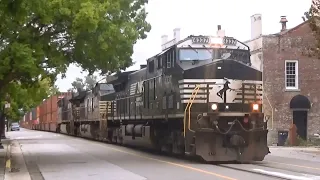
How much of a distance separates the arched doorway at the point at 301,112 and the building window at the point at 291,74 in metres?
0.93

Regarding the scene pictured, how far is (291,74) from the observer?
3872 centimetres

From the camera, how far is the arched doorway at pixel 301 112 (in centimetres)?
3822

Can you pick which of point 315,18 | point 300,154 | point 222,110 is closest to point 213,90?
point 222,110

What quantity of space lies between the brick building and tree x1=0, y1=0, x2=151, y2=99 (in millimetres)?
18347

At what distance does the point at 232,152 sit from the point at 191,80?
277cm

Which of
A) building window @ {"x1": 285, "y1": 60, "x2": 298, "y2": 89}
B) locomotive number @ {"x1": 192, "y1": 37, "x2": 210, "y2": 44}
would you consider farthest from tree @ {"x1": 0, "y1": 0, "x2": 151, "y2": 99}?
building window @ {"x1": 285, "y1": 60, "x2": 298, "y2": 89}

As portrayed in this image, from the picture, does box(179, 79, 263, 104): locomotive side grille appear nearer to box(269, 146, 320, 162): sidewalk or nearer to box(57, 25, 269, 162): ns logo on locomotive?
box(57, 25, 269, 162): ns logo on locomotive

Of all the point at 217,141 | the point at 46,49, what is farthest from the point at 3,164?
the point at 217,141

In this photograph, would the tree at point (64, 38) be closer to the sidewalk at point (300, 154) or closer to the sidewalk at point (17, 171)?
the sidewalk at point (17, 171)

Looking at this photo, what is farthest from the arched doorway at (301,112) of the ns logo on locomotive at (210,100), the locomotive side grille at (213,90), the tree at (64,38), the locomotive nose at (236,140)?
the locomotive nose at (236,140)

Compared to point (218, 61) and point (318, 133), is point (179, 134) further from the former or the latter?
point (318, 133)

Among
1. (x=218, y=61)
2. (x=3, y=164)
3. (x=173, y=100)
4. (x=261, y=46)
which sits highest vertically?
(x=261, y=46)

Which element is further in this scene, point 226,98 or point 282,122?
point 282,122

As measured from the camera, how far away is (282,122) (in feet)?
125
